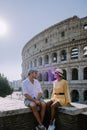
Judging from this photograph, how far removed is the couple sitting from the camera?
11.5 ft

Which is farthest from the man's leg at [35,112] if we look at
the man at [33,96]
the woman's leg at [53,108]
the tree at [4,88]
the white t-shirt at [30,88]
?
the tree at [4,88]

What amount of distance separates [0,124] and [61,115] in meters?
1.16

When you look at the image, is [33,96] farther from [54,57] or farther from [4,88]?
[4,88]

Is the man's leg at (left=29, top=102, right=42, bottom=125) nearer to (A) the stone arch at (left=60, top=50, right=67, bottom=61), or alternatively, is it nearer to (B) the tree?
(A) the stone arch at (left=60, top=50, right=67, bottom=61)

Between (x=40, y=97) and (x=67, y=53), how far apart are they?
69.7ft

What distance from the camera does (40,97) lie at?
3.90m

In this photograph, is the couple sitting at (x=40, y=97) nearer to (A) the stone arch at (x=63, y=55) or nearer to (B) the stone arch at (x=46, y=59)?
(A) the stone arch at (x=63, y=55)

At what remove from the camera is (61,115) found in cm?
360

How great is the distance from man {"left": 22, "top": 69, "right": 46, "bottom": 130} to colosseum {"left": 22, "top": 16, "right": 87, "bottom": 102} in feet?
63.0

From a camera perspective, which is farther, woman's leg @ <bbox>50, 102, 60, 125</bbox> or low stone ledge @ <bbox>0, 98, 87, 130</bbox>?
woman's leg @ <bbox>50, 102, 60, 125</bbox>

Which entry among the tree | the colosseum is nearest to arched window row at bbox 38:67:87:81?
the colosseum

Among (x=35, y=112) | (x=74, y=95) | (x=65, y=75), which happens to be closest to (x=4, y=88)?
(x=65, y=75)

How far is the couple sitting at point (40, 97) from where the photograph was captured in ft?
11.5

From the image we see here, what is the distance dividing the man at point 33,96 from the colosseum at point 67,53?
63.0 feet
